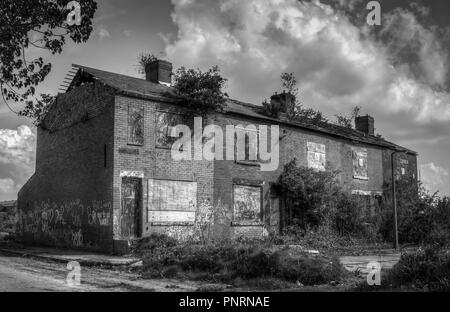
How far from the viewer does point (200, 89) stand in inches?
837

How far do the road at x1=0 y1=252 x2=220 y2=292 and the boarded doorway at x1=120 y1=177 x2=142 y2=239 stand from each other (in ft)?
15.4

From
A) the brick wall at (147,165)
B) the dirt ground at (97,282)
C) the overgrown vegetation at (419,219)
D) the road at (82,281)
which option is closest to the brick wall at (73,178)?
the brick wall at (147,165)

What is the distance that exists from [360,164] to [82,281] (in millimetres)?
22476

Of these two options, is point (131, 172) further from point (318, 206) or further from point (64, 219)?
point (318, 206)

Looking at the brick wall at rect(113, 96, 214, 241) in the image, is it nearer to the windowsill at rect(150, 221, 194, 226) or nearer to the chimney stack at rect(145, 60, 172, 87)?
the windowsill at rect(150, 221, 194, 226)

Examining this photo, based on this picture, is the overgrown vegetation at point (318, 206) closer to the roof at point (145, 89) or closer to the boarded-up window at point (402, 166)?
the roof at point (145, 89)

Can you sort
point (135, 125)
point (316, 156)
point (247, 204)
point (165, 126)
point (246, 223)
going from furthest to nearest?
point (316, 156)
point (247, 204)
point (246, 223)
point (165, 126)
point (135, 125)

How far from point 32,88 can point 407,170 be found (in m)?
27.7

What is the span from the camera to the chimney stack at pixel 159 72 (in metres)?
24.8

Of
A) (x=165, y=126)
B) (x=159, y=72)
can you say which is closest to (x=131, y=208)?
(x=165, y=126)

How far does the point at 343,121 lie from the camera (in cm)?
4538

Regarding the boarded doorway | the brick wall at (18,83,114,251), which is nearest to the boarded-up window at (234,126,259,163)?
the boarded doorway

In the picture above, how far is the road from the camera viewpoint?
9695 mm
